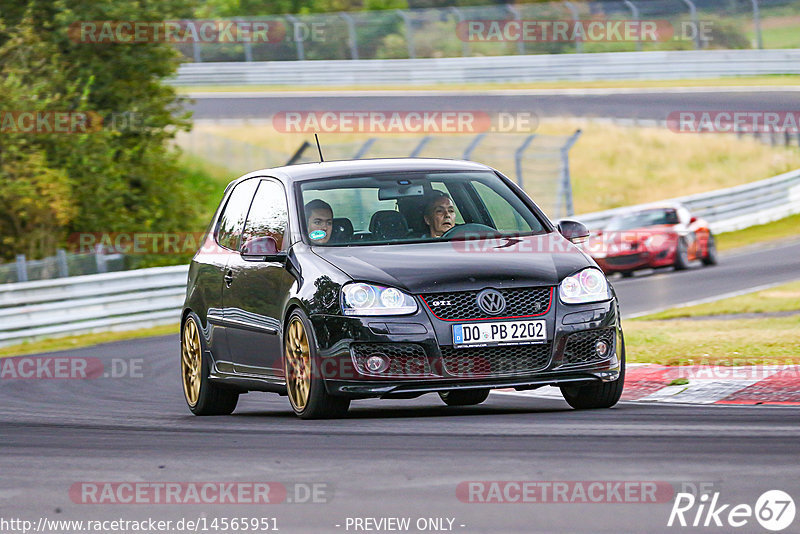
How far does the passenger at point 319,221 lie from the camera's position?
9.48 meters

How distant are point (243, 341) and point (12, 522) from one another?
13.3ft

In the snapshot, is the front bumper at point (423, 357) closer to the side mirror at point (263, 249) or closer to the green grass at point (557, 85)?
the side mirror at point (263, 249)

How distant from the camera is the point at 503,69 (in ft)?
148

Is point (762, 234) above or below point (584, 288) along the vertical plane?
below

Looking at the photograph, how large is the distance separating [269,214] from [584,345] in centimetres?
242

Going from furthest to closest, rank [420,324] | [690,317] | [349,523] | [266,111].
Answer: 1. [266,111]
2. [690,317]
3. [420,324]
4. [349,523]

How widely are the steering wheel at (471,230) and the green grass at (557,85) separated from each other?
3248 cm

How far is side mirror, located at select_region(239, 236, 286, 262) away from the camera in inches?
372

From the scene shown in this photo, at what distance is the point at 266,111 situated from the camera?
1667 inches

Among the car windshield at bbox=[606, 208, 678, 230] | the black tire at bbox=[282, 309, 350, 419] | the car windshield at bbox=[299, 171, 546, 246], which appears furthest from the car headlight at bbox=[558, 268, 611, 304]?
the car windshield at bbox=[606, 208, 678, 230]

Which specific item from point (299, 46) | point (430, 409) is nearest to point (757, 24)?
point (299, 46)

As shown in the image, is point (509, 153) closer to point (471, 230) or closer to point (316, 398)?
point (471, 230)

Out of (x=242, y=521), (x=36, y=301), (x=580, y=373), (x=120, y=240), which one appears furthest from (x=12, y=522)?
(x=120, y=240)

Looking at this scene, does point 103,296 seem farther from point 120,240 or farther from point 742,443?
point 742,443
